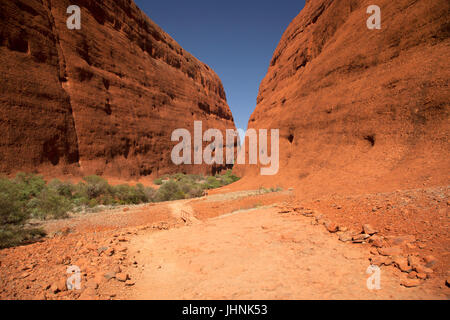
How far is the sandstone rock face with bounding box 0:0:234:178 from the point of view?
11.9 m

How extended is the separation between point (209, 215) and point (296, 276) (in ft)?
17.4

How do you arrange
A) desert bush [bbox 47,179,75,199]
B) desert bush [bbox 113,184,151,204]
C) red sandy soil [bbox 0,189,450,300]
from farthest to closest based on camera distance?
1. desert bush [bbox 113,184,151,204]
2. desert bush [bbox 47,179,75,199]
3. red sandy soil [bbox 0,189,450,300]

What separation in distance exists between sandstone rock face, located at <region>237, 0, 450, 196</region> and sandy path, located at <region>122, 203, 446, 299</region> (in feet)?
→ 12.0

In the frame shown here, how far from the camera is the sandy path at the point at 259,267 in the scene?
2430 mm

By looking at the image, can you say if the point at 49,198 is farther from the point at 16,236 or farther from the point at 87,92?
the point at 87,92

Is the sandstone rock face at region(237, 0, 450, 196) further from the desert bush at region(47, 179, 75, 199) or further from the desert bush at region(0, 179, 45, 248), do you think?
the desert bush at region(47, 179, 75, 199)

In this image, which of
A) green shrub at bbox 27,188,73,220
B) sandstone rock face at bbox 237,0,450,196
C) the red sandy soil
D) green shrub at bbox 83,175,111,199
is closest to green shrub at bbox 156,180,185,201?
green shrub at bbox 83,175,111,199

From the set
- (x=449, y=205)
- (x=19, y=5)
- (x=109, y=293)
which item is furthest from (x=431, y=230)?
(x=19, y=5)

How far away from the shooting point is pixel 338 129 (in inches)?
409

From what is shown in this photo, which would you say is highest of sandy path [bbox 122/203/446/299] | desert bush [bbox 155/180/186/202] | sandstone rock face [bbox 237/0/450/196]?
sandstone rock face [bbox 237/0/450/196]

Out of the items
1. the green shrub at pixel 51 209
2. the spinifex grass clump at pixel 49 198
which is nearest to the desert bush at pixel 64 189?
→ the spinifex grass clump at pixel 49 198

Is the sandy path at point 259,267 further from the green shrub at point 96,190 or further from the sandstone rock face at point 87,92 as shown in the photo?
the sandstone rock face at point 87,92

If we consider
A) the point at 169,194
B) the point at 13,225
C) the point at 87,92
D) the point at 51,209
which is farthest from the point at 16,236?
the point at 87,92

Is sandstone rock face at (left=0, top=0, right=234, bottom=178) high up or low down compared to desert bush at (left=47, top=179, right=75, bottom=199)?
up
